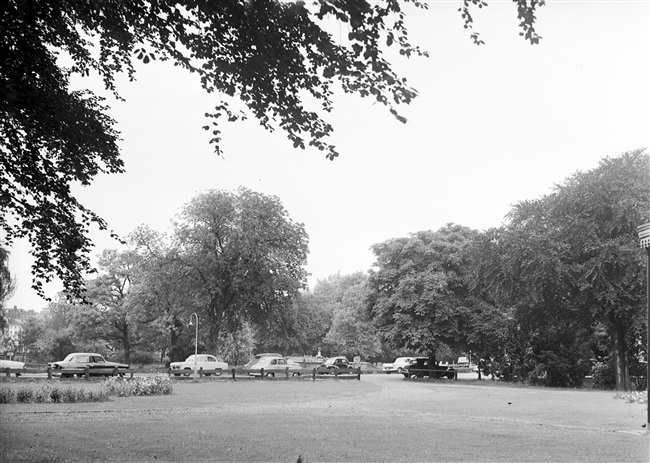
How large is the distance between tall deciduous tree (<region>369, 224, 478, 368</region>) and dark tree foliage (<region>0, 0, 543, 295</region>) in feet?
113

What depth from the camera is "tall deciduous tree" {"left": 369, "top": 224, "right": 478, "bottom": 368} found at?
144 feet

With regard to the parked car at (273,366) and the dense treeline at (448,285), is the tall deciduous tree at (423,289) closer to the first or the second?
the dense treeline at (448,285)

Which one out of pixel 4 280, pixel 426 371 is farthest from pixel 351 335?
pixel 4 280

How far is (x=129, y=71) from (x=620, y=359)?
3432 cm

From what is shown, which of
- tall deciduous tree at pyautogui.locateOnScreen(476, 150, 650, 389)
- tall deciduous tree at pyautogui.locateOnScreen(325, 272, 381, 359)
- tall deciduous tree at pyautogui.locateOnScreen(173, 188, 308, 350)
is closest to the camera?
tall deciduous tree at pyautogui.locateOnScreen(476, 150, 650, 389)

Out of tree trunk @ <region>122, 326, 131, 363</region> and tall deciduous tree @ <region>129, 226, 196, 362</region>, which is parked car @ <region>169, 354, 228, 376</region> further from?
tree trunk @ <region>122, 326, 131, 363</region>

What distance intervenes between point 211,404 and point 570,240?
2522 cm

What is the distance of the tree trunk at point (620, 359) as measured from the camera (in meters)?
35.8

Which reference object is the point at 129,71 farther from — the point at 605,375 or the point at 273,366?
the point at 273,366

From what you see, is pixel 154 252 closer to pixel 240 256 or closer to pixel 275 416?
pixel 240 256

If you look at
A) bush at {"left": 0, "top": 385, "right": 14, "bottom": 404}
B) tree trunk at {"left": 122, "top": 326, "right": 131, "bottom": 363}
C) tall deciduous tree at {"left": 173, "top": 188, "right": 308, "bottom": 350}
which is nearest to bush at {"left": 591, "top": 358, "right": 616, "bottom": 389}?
tall deciduous tree at {"left": 173, "top": 188, "right": 308, "bottom": 350}

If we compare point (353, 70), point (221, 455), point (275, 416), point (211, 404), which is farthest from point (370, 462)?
point (211, 404)

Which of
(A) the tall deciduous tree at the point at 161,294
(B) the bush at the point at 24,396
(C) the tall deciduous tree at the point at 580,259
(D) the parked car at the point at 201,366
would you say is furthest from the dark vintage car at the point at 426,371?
(B) the bush at the point at 24,396

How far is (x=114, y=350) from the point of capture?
70062 millimetres
